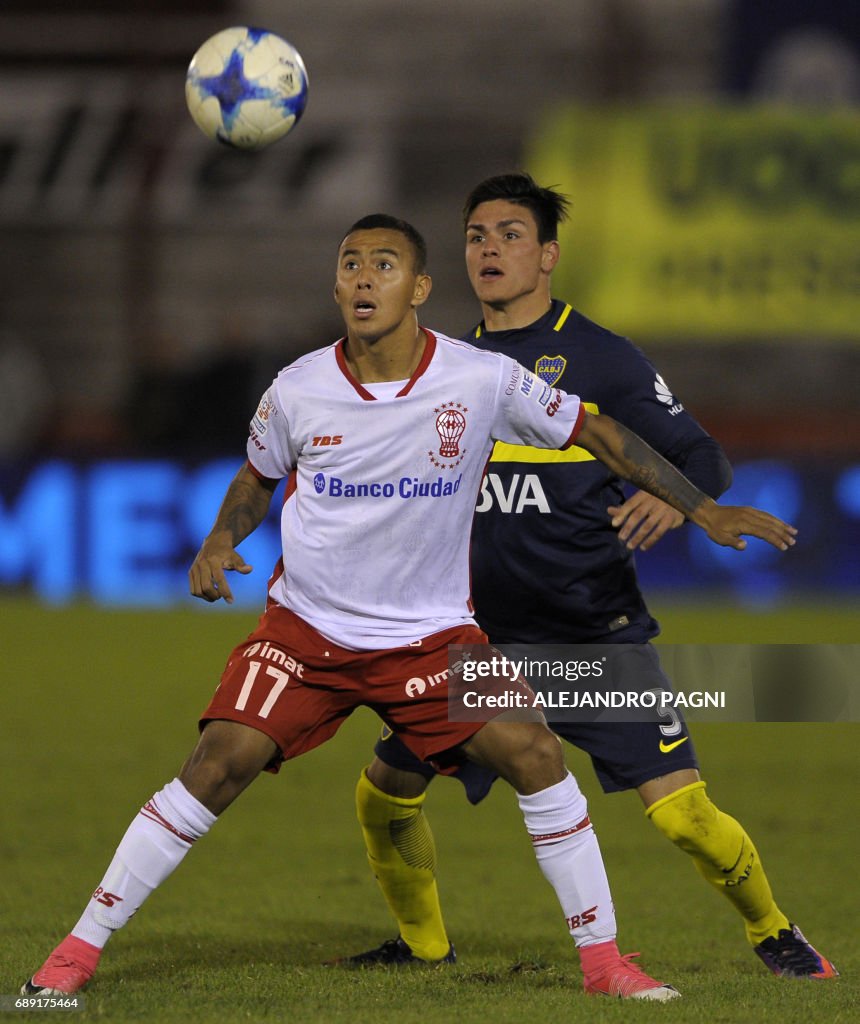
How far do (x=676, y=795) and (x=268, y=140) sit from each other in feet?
8.38

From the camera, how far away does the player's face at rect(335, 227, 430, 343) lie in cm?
474

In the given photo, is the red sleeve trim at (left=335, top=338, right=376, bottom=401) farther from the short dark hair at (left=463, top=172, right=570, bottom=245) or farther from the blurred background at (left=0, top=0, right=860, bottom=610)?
the blurred background at (left=0, top=0, right=860, bottom=610)

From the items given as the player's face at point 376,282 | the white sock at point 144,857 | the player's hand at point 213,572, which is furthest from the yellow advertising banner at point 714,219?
the white sock at point 144,857

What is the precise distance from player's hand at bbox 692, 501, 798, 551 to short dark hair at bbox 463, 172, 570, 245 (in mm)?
1260

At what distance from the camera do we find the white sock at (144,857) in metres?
4.49

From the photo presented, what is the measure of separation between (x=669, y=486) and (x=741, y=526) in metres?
0.25

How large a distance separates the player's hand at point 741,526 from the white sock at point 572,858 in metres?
0.72

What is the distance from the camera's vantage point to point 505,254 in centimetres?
551

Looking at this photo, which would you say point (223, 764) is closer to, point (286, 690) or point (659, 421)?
point (286, 690)

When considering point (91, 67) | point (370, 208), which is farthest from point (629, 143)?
point (91, 67)

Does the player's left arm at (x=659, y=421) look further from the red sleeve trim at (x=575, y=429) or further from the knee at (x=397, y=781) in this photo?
the knee at (x=397, y=781)

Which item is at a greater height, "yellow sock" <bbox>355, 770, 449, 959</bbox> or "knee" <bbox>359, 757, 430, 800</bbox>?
"knee" <bbox>359, 757, 430, 800</bbox>

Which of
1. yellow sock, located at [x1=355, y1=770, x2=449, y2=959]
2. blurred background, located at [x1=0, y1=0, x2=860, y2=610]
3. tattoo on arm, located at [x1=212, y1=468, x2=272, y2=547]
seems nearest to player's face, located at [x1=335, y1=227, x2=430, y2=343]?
tattoo on arm, located at [x1=212, y1=468, x2=272, y2=547]

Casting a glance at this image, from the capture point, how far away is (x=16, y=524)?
48.6ft
